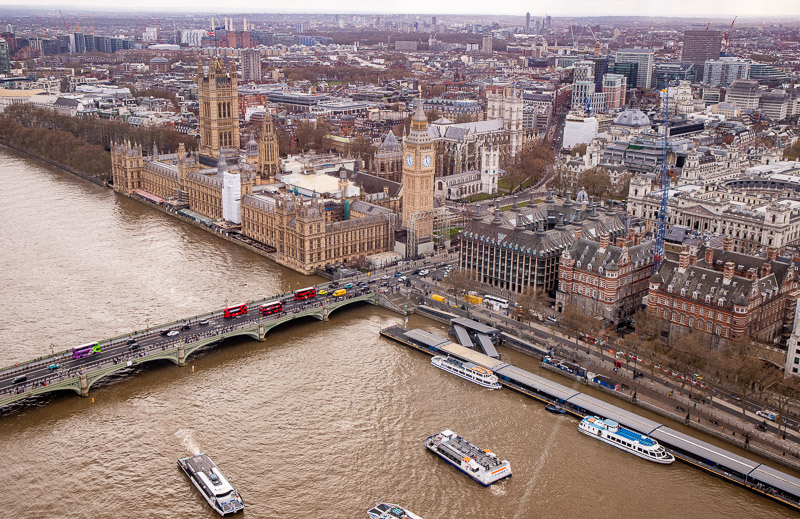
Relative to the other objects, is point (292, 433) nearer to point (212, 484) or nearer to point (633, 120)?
point (212, 484)

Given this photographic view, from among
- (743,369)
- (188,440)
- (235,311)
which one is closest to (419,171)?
(235,311)

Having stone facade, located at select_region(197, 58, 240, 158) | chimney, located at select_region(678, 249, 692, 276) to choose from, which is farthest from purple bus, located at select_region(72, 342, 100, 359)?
stone facade, located at select_region(197, 58, 240, 158)

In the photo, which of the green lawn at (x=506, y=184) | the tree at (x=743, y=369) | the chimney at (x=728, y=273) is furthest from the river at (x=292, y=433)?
the green lawn at (x=506, y=184)

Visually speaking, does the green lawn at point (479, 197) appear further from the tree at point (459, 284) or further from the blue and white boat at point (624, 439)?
the blue and white boat at point (624, 439)

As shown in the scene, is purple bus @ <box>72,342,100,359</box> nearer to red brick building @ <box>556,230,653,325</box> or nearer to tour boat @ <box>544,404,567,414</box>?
tour boat @ <box>544,404,567,414</box>

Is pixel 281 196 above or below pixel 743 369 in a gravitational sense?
above

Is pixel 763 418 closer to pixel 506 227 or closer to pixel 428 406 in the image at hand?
pixel 428 406
